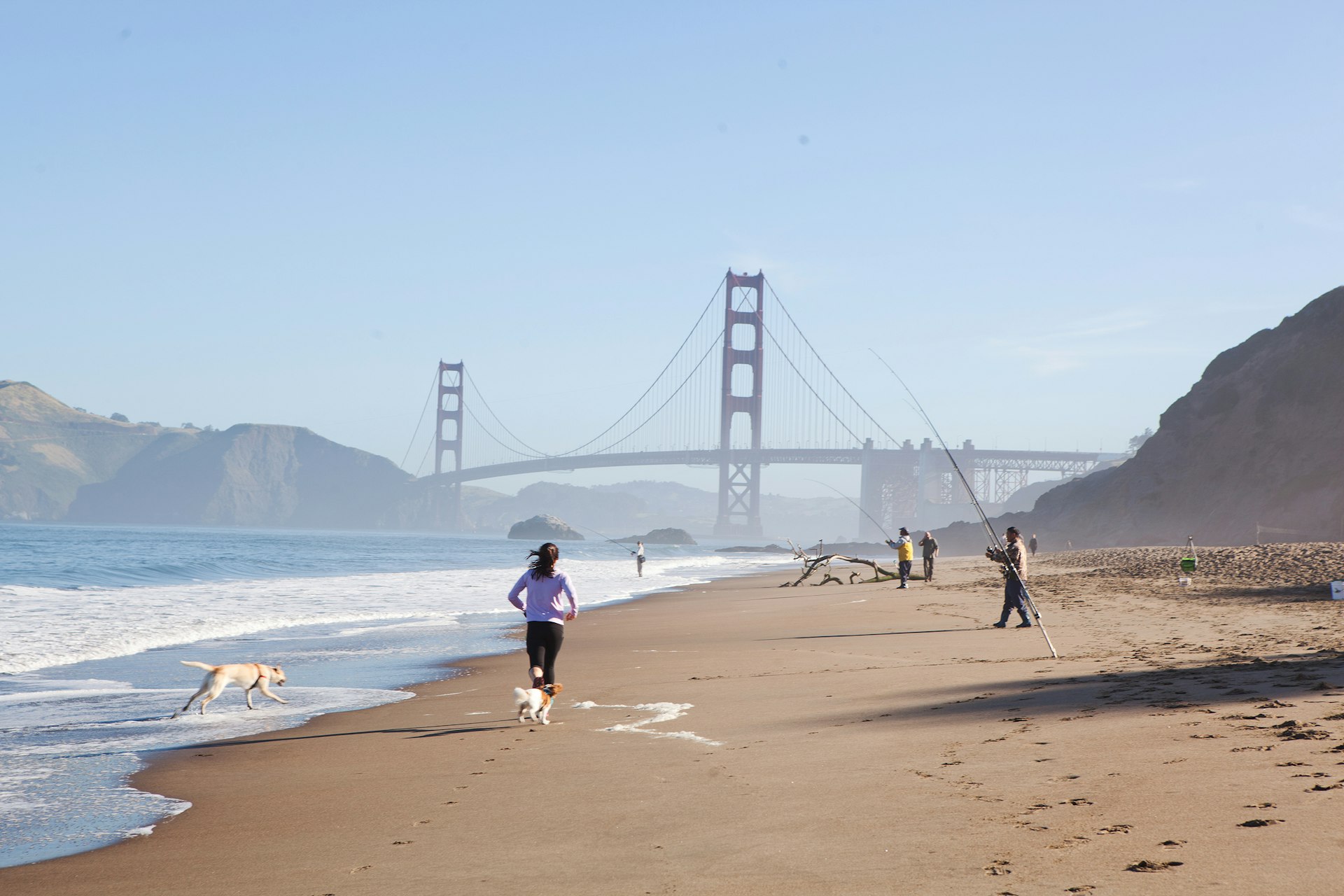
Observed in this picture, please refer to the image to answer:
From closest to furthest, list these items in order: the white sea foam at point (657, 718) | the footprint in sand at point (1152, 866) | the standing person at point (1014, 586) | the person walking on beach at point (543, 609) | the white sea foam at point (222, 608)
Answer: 1. the footprint in sand at point (1152, 866)
2. the white sea foam at point (657, 718)
3. the person walking on beach at point (543, 609)
4. the standing person at point (1014, 586)
5. the white sea foam at point (222, 608)

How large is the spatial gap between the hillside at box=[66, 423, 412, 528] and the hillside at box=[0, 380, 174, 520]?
6.55m

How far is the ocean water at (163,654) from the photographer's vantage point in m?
4.78

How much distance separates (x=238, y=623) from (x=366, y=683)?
21.6ft

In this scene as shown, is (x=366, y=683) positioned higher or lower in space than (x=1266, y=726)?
lower

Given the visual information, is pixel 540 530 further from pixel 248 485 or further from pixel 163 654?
pixel 163 654

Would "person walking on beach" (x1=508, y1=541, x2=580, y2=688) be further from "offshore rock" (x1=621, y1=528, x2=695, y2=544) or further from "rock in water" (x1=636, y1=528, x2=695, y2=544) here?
"rock in water" (x1=636, y1=528, x2=695, y2=544)

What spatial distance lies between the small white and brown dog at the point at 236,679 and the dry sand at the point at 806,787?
2.23 ft

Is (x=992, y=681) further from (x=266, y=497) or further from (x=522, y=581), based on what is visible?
(x=266, y=497)

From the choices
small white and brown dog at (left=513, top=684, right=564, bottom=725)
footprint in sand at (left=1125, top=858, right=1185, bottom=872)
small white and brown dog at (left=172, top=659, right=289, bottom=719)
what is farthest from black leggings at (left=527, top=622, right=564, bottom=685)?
footprint in sand at (left=1125, top=858, right=1185, bottom=872)

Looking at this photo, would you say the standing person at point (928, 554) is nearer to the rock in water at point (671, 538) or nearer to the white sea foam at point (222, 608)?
the white sea foam at point (222, 608)

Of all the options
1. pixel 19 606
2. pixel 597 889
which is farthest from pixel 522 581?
pixel 19 606

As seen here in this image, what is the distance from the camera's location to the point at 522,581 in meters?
6.51

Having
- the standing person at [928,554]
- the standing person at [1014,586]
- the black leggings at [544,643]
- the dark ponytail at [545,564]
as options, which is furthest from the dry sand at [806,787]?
the standing person at [928,554]

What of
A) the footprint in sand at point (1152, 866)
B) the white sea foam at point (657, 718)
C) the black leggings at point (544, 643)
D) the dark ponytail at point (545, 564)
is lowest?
the white sea foam at point (657, 718)
